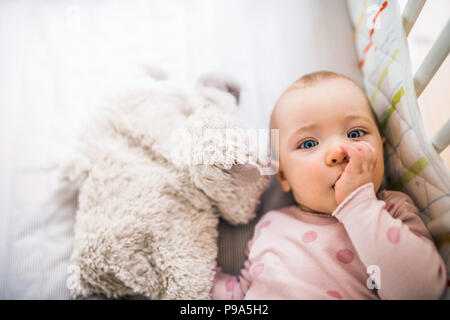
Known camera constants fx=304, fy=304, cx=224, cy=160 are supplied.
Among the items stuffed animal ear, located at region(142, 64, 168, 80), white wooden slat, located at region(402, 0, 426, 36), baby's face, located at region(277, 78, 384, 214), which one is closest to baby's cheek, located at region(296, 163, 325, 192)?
baby's face, located at region(277, 78, 384, 214)

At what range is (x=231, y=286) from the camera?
72cm

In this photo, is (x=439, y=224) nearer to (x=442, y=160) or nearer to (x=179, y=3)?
(x=442, y=160)

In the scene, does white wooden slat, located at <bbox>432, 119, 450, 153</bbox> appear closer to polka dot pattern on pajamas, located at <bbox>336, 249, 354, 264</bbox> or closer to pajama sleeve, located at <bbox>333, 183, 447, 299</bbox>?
pajama sleeve, located at <bbox>333, 183, 447, 299</bbox>

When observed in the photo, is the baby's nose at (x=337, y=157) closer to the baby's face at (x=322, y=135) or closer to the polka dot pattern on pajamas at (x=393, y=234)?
the baby's face at (x=322, y=135)

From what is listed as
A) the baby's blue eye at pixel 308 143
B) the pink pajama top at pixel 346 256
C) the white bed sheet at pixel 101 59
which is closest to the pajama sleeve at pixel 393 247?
the pink pajama top at pixel 346 256

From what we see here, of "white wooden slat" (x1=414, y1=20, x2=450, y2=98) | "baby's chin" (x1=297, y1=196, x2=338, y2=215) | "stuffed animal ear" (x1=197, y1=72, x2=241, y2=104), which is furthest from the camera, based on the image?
"stuffed animal ear" (x1=197, y1=72, x2=241, y2=104)

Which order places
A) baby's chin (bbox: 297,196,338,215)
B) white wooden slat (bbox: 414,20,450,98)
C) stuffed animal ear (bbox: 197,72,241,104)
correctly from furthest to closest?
1. stuffed animal ear (bbox: 197,72,241,104)
2. baby's chin (bbox: 297,196,338,215)
3. white wooden slat (bbox: 414,20,450,98)

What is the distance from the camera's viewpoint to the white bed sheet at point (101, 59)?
0.81m

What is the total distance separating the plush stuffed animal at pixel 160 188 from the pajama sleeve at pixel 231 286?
1.2 inches

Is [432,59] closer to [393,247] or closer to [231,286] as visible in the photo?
[393,247]

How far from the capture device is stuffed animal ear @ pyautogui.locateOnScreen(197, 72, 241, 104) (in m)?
0.80

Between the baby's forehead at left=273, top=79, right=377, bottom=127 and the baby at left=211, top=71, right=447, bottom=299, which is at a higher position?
the baby's forehead at left=273, top=79, right=377, bottom=127

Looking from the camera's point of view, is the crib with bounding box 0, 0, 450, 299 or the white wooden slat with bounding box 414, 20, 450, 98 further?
the crib with bounding box 0, 0, 450, 299
